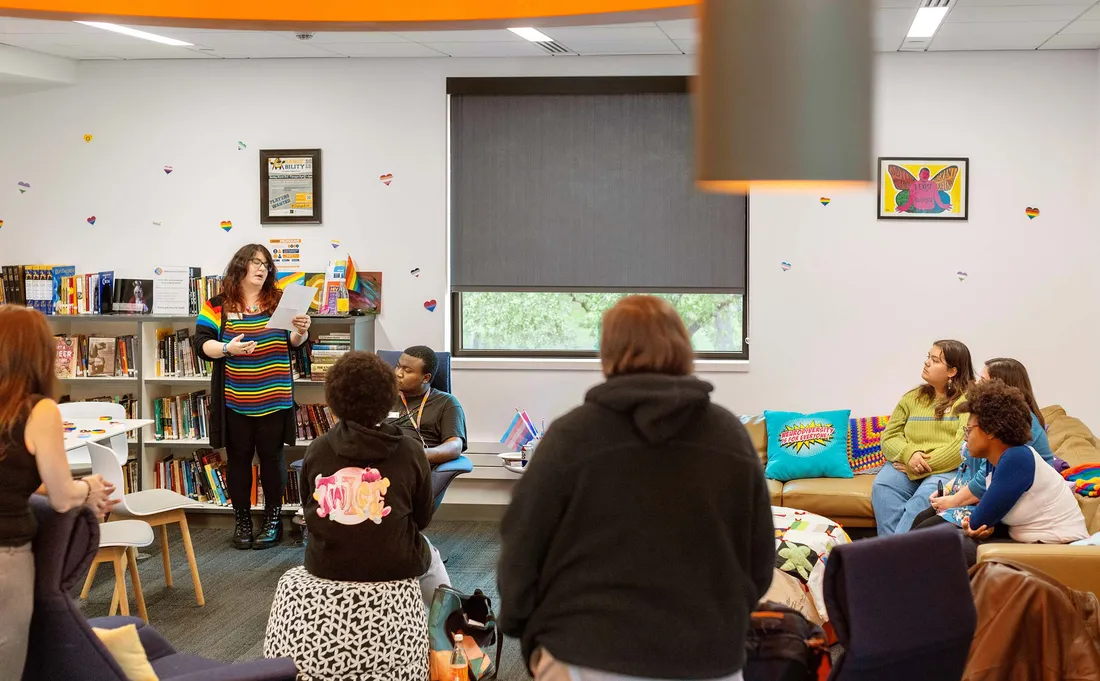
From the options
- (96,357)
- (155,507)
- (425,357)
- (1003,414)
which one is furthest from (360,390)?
(96,357)

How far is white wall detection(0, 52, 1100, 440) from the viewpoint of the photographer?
6422mm

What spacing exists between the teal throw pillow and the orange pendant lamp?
18.4ft

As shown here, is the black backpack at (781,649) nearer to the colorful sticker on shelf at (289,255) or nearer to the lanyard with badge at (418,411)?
the lanyard with badge at (418,411)

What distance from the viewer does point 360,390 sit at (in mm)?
3268

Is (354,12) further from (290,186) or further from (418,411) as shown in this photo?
(290,186)

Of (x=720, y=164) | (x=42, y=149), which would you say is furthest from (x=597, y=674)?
(x=42, y=149)

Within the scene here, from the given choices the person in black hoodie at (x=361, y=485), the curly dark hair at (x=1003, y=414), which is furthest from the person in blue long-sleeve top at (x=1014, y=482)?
the person in black hoodie at (x=361, y=485)

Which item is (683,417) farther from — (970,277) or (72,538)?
(970,277)

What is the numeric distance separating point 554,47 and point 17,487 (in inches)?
173

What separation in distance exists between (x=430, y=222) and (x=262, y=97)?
1.36m

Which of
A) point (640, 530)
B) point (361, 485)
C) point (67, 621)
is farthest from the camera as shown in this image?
point (361, 485)

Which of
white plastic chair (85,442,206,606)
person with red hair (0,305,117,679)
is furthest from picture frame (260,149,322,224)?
person with red hair (0,305,117,679)

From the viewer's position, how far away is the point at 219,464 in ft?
22.0

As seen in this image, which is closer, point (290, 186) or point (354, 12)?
point (354, 12)
